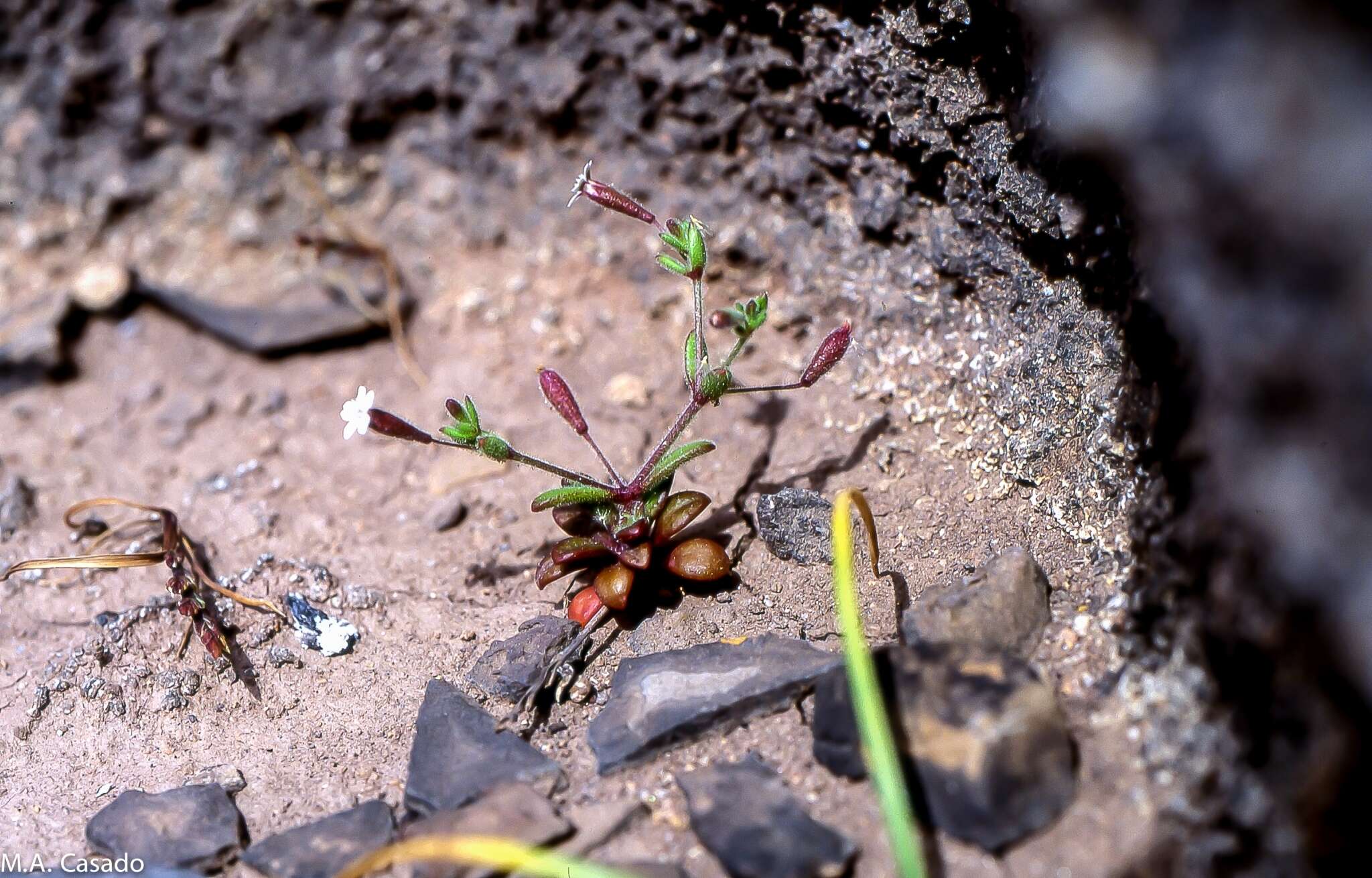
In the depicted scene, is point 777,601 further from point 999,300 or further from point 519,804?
point 999,300

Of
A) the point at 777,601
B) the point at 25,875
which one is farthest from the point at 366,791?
the point at 777,601

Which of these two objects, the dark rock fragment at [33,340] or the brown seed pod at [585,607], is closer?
the brown seed pod at [585,607]

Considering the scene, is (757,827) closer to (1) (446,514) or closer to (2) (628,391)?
(1) (446,514)

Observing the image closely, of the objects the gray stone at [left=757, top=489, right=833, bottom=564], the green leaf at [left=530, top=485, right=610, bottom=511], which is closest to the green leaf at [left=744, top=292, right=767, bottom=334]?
the gray stone at [left=757, top=489, right=833, bottom=564]

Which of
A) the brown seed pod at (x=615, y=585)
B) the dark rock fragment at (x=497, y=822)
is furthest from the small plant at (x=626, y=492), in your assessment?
the dark rock fragment at (x=497, y=822)

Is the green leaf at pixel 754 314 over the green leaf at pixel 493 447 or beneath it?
over

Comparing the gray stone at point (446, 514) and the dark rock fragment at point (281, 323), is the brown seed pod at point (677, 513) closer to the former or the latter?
the gray stone at point (446, 514)

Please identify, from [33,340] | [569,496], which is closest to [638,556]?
[569,496]
